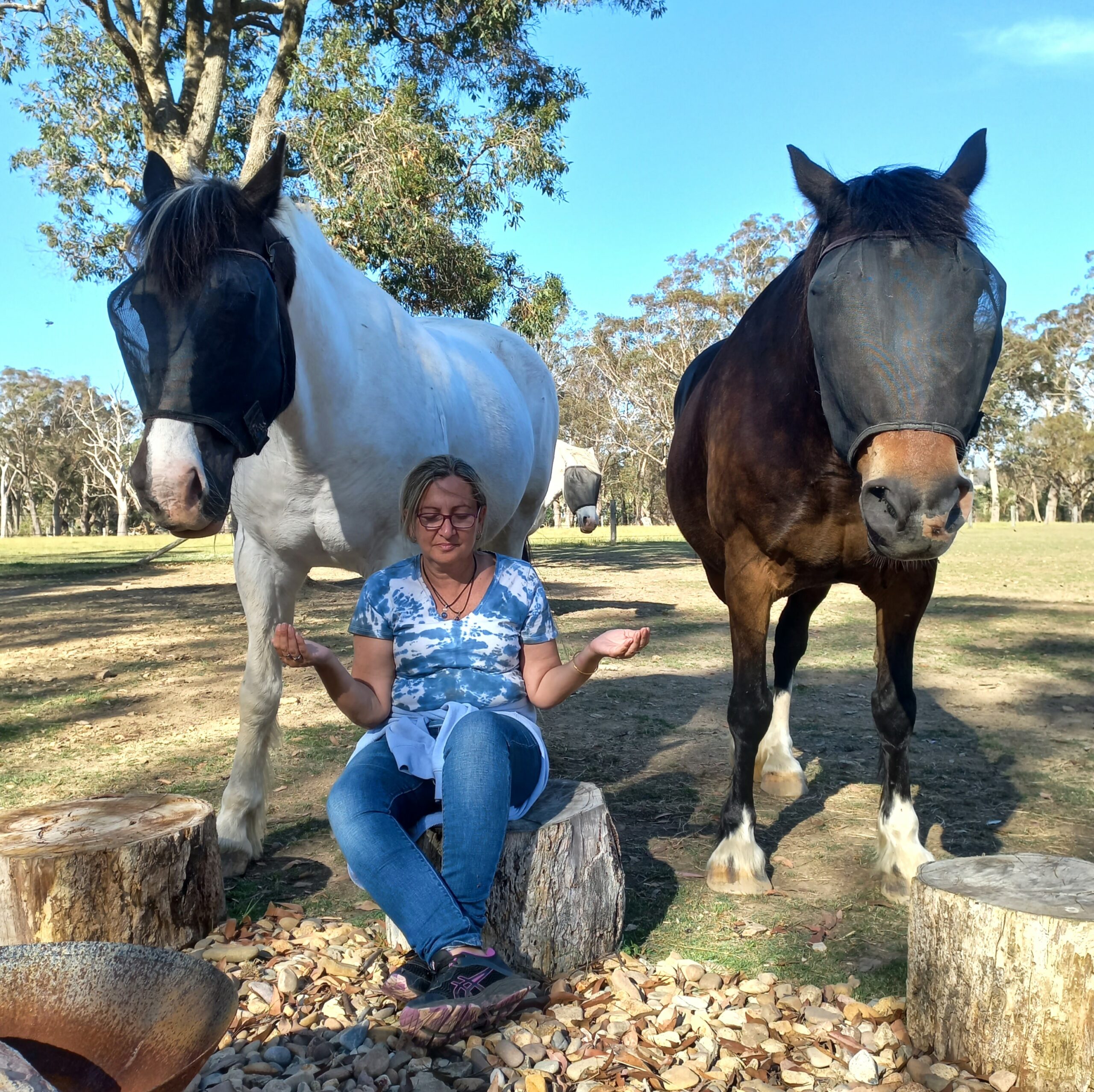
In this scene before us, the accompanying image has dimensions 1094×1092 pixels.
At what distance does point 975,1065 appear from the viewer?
215cm

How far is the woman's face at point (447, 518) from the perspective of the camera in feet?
9.36

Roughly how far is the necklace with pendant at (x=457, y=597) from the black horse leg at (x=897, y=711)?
1486 mm

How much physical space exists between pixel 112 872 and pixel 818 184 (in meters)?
3.00

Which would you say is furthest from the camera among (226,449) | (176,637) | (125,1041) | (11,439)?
(11,439)

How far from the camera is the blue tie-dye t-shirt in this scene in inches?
112

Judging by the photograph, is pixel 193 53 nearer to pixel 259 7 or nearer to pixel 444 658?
pixel 259 7

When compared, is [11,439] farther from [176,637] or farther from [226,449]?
[226,449]

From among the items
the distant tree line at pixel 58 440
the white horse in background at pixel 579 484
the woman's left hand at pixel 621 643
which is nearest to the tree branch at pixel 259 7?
the white horse in background at pixel 579 484

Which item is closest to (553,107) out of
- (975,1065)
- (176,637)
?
(176,637)

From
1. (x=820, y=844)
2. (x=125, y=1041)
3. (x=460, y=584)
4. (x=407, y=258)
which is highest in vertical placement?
(x=407, y=258)

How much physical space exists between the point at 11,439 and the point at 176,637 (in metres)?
53.3

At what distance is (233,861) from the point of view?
11.4 ft

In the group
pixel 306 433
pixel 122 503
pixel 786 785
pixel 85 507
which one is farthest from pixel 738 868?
pixel 85 507

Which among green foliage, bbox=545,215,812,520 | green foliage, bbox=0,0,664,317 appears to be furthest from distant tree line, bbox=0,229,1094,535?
green foliage, bbox=0,0,664,317
